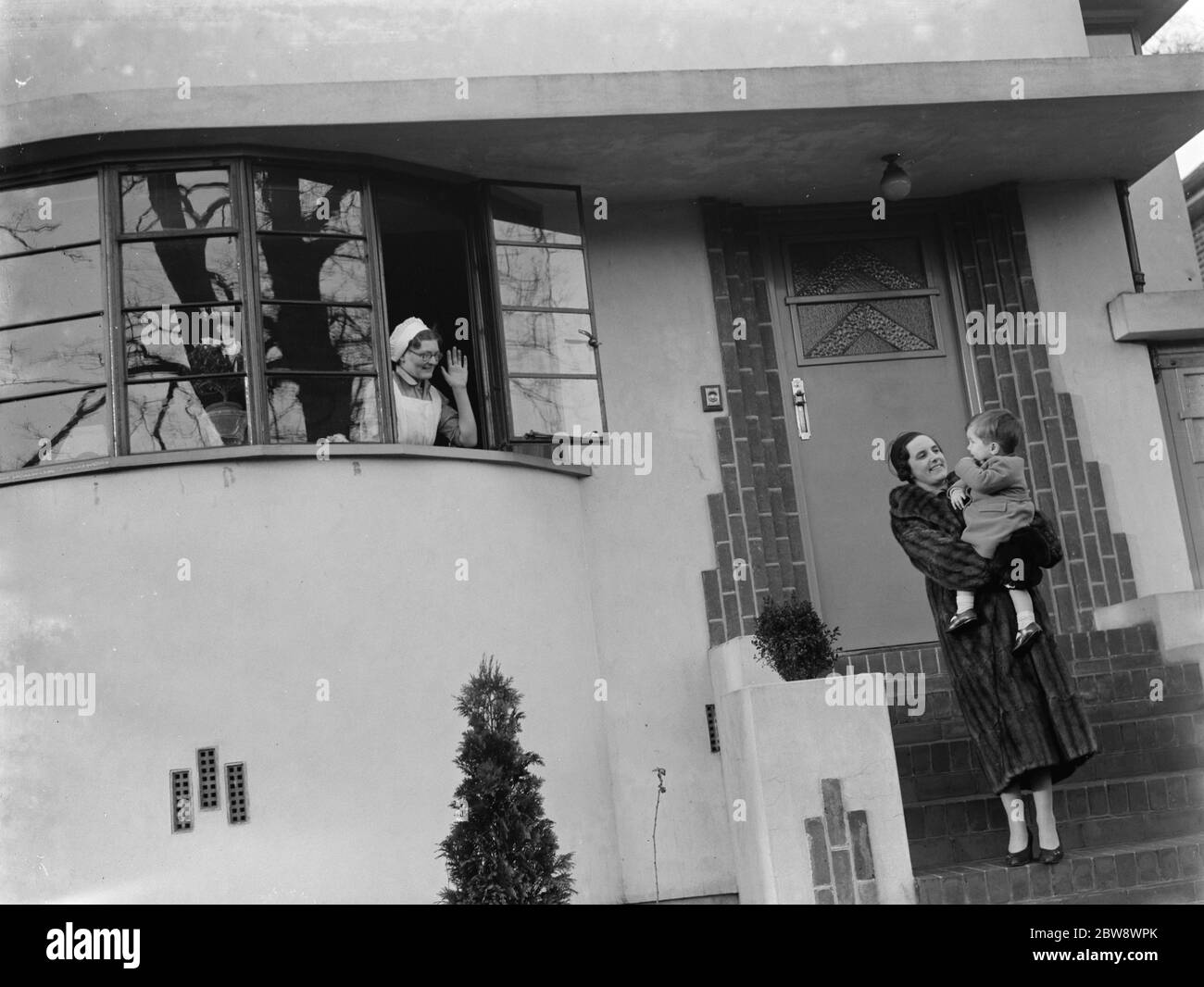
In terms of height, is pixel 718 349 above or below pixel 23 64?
below

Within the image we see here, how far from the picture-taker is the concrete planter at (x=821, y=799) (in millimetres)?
5902

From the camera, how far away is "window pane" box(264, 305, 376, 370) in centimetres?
688

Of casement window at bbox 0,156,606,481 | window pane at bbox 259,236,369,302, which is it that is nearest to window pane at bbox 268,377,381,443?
casement window at bbox 0,156,606,481

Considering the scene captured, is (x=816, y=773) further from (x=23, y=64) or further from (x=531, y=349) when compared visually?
(x=23, y=64)

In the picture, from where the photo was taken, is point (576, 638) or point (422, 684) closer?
point (422, 684)

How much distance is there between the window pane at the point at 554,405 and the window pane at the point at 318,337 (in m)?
0.83

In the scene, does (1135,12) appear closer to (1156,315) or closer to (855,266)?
(1156,315)

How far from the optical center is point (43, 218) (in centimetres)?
685

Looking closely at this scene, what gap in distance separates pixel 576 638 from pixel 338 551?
4.64ft

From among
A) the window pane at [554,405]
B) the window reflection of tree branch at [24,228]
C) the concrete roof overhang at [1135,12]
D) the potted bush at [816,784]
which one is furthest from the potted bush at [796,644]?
the concrete roof overhang at [1135,12]

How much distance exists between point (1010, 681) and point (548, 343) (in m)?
3.06

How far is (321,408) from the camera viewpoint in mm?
6887

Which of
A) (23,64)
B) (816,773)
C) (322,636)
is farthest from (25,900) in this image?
(23,64)

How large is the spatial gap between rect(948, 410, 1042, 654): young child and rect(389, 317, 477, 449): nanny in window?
2.70 m
